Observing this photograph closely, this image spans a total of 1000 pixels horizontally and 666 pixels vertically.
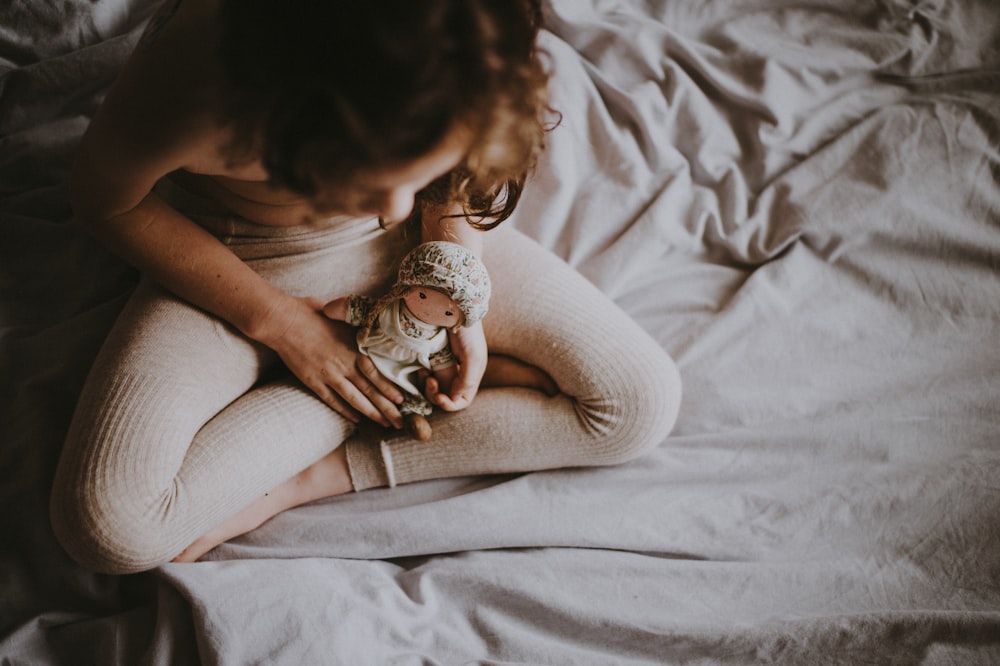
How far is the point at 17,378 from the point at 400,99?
67 centimetres

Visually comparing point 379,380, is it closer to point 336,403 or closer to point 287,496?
point 336,403

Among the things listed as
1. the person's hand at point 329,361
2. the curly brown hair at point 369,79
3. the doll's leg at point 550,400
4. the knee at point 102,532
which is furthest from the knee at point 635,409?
the knee at point 102,532

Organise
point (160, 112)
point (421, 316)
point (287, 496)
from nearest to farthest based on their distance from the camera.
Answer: point (160, 112), point (421, 316), point (287, 496)

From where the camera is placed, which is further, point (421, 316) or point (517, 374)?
point (517, 374)

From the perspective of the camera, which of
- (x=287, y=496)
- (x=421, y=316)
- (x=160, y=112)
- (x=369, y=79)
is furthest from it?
(x=287, y=496)

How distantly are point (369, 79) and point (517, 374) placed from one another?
47cm

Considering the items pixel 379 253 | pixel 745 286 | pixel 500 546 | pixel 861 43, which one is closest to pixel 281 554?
pixel 500 546

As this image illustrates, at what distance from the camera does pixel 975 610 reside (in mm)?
687

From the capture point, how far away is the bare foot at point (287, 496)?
0.76 meters

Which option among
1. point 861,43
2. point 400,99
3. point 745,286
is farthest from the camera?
point 861,43

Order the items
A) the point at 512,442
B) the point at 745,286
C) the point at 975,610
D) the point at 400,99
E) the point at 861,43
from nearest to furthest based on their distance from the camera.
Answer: the point at 400,99, the point at 975,610, the point at 512,442, the point at 745,286, the point at 861,43

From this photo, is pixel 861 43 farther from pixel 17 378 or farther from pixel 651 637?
pixel 17 378

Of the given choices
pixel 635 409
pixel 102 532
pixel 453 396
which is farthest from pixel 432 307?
pixel 102 532

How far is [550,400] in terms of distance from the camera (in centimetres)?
81
